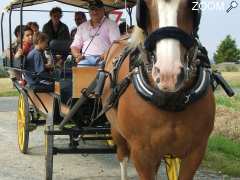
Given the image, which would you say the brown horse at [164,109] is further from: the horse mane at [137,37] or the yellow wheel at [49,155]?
the yellow wheel at [49,155]

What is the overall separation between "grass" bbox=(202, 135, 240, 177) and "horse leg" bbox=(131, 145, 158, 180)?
8.74 feet

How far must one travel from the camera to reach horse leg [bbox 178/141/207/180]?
3.96 m

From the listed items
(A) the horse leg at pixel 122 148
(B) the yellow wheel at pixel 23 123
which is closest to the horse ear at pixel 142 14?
(A) the horse leg at pixel 122 148

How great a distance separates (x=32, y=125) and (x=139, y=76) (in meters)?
4.31

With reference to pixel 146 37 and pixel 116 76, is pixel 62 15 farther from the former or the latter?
pixel 146 37

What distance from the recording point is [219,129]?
8922 millimetres

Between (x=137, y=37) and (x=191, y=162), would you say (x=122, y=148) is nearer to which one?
(x=191, y=162)

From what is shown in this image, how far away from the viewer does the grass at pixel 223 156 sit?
668cm

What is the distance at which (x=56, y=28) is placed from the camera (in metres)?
8.43

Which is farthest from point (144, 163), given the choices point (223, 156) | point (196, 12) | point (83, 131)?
point (223, 156)

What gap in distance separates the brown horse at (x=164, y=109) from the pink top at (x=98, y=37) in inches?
73.8

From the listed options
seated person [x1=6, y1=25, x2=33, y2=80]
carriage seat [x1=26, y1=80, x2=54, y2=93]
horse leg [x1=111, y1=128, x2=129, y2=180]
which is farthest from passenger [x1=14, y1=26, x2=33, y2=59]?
horse leg [x1=111, y1=128, x2=129, y2=180]

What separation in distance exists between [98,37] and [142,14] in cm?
244

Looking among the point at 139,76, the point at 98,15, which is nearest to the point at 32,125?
the point at 98,15
